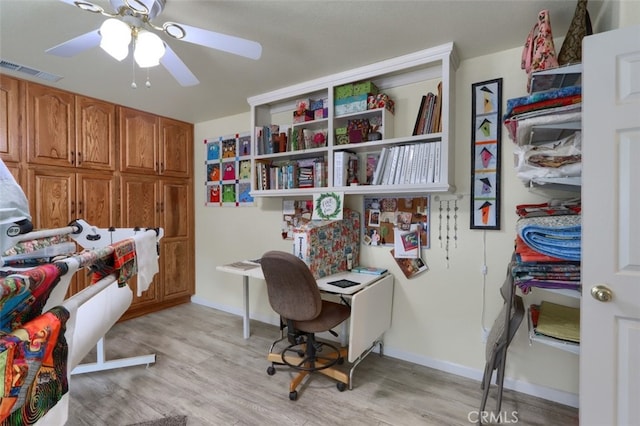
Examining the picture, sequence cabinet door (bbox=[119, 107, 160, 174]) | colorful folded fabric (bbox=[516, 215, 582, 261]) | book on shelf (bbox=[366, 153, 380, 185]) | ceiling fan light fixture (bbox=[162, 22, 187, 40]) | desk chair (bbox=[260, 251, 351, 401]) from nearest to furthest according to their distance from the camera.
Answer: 1. colorful folded fabric (bbox=[516, 215, 582, 261])
2. ceiling fan light fixture (bbox=[162, 22, 187, 40])
3. desk chair (bbox=[260, 251, 351, 401])
4. book on shelf (bbox=[366, 153, 380, 185])
5. cabinet door (bbox=[119, 107, 160, 174])

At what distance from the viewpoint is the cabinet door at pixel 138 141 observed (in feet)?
10.5

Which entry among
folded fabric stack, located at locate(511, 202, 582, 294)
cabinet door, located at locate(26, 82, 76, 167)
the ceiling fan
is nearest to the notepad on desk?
folded fabric stack, located at locate(511, 202, 582, 294)

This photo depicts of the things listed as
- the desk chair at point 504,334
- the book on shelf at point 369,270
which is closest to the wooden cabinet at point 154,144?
the book on shelf at point 369,270

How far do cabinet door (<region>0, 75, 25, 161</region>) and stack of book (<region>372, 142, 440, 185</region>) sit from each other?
9.81ft

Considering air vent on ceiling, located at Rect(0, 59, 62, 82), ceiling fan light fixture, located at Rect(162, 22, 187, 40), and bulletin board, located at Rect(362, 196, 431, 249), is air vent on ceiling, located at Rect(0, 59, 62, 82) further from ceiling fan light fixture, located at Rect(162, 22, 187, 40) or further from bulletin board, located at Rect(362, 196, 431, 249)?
bulletin board, located at Rect(362, 196, 431, 249)

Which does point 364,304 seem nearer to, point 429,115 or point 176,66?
point 429,115

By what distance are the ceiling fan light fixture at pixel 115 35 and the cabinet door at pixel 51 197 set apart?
6.62ft

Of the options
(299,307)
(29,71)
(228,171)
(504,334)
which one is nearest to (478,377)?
(504,334)

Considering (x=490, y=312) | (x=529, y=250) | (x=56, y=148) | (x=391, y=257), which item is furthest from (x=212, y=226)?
(x=529, y=250)

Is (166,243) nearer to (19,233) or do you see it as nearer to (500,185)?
(19,233)

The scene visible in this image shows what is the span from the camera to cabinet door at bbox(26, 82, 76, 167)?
8.48 ft

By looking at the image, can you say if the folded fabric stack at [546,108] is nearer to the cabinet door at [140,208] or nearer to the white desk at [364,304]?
the white desk at [364,304]

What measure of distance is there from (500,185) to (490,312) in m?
0.89

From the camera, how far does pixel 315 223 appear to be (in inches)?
93.7
